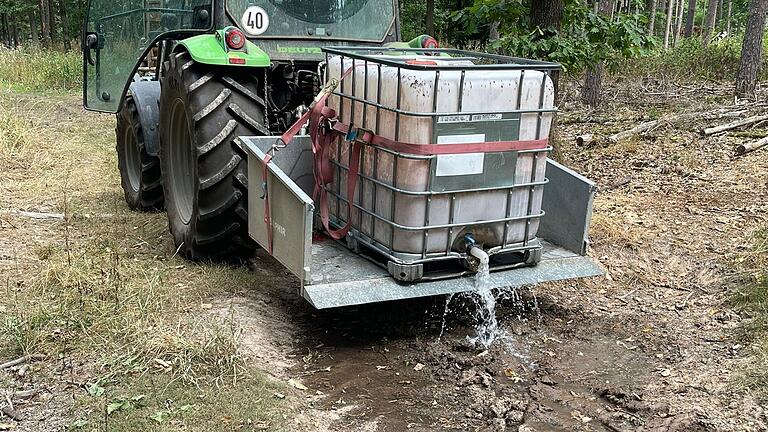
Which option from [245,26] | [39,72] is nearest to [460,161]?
[245,26]

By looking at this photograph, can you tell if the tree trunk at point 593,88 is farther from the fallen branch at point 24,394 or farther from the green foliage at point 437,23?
the fallen branch at point 24,394

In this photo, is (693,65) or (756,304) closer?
(756,304)

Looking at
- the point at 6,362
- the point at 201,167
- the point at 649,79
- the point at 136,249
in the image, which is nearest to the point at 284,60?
the point at 201,167

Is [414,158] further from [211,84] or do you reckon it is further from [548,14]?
[548,14]

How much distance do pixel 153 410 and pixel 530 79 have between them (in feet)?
7.83

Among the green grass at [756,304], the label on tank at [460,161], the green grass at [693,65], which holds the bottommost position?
the green grass at [756,304]

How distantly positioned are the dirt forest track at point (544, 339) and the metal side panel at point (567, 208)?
37 centimetres

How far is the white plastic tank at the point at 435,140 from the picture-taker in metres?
3.65

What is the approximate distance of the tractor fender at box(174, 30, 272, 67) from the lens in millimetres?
4387

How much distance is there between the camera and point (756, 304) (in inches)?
164

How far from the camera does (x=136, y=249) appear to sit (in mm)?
5164

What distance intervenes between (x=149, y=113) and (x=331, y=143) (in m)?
2.24

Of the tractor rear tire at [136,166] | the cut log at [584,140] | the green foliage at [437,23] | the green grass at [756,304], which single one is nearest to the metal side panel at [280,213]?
the tractor rear tire at [136,166]

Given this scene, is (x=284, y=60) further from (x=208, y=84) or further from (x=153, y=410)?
(x=153, y=410)
